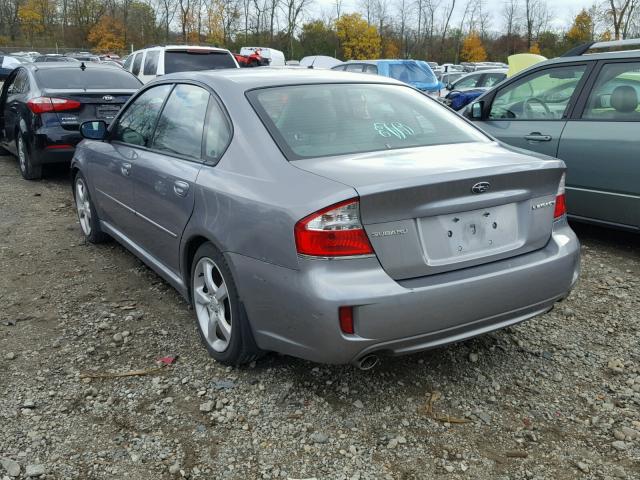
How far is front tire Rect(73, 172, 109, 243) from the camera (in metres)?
5.14

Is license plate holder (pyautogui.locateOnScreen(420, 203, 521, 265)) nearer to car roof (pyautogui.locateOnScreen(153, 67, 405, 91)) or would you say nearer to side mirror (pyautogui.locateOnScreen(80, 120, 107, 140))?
car roof (pyautogui.locateOnScreen(153, 67, 405, 91))

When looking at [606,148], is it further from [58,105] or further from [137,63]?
[137,63]

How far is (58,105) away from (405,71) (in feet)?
35.2

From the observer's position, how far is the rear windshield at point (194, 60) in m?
12.3

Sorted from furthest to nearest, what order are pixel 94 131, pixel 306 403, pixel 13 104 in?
pixel 13 104
pixel 94 131
pixel 306 403

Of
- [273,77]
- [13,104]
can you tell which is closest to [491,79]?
[13,104]

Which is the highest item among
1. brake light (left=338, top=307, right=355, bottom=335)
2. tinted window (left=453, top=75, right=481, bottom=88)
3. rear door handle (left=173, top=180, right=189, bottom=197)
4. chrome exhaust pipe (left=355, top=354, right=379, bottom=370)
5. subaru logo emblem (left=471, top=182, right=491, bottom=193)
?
tinted window (left=453, top=75, right=481, bottom=88)

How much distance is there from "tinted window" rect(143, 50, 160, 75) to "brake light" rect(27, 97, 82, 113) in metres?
5.47

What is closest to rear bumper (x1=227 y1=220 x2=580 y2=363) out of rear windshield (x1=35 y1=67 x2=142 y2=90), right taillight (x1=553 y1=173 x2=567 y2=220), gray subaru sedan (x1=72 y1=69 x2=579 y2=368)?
gray subaru sedan (x1=72 y1=69 x2=579 y2=368)

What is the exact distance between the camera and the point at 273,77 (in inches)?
137

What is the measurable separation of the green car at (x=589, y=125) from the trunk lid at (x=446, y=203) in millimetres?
2121

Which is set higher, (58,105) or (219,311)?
(58,105)

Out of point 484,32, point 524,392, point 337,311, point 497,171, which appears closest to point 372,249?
point 337,311

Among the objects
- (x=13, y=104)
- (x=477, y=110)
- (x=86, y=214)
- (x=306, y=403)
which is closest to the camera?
(x=306, y=403)
